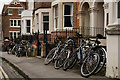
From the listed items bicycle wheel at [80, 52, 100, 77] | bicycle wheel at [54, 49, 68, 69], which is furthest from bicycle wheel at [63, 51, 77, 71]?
bicycle wheel at [80, 52, 100, 77]

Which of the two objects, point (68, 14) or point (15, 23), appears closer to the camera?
point (68, 14)

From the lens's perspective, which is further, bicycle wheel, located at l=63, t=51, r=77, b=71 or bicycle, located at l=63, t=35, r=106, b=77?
bicycle wheel, located at l=63, t=51, r=77, b=71

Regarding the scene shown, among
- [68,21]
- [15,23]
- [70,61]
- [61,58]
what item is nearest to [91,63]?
[70,61]

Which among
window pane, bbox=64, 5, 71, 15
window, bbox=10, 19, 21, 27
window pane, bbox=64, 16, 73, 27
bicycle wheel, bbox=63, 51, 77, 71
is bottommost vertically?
bicycle wheel, bbox=63, 51, 77, 71

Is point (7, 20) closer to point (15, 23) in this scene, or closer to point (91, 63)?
point (15, 23)

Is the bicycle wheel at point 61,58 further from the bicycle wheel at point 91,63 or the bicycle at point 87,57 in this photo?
the bicycle wheel at point 91,63

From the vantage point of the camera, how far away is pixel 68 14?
18.3 metres

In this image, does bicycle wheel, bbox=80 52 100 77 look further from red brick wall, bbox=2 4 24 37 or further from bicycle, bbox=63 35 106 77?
red brick wall, bbox=2 4 24 37

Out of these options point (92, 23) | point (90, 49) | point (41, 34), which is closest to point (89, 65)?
point (90, 49)

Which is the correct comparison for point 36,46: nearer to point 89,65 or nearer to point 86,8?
point 86,8

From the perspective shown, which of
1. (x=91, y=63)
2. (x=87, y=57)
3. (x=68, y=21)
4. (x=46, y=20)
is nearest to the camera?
(x=91, y=63)

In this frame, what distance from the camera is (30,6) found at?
3222cm

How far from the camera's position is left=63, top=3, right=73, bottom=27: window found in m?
18.1

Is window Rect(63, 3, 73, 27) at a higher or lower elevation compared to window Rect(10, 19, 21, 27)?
lower
